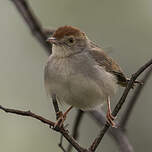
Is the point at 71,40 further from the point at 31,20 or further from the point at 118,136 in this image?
the point at 118,136

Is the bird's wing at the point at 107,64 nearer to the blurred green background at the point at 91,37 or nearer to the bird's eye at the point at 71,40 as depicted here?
the bird's eye at the point at 71,40

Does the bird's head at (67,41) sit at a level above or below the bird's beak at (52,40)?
below

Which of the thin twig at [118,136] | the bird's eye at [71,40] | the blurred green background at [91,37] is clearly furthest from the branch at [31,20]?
Answer: the blurred green background at [91,37]

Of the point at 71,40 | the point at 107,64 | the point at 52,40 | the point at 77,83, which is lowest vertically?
the point at 107,64

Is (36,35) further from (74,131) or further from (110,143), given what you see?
(110,143)

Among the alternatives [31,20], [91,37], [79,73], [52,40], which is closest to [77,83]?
[79,73]

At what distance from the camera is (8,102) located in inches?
265

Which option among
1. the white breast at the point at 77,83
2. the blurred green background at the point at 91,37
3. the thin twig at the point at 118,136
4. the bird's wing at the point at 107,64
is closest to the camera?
the thin twig at the point at 118,136

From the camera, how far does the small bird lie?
3895 millimetres

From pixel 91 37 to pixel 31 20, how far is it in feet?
8.55

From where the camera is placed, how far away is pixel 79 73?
12.9 ft

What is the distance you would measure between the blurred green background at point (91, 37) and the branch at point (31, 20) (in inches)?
83.9

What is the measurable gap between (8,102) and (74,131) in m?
2.82

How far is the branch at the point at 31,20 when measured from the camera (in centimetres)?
459
